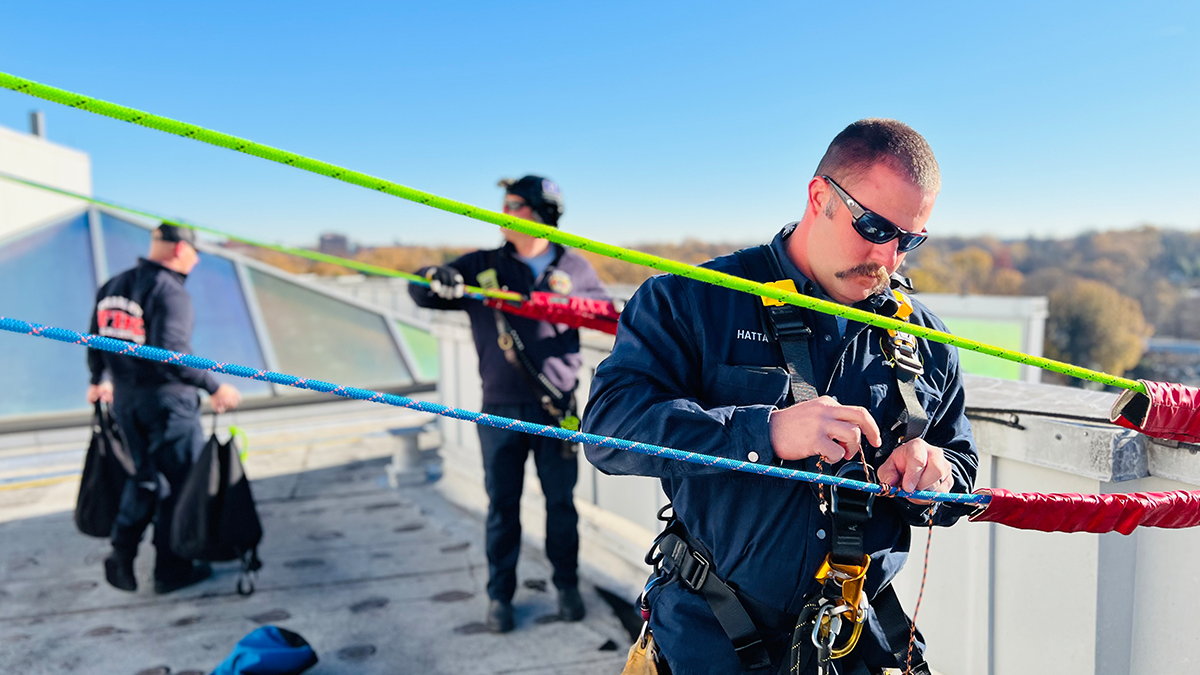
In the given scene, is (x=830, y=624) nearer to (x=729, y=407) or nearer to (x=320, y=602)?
(x=729, y=407)

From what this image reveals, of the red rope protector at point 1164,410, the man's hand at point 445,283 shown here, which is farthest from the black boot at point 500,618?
the red rope protector at point 1164,410

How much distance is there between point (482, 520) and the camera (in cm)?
529

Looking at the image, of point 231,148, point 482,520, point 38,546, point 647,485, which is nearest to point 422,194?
point 231,148

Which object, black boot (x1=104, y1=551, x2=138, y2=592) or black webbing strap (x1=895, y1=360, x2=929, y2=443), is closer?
black webbing strap (x1=895, y1=360, x2=929, y2=443)

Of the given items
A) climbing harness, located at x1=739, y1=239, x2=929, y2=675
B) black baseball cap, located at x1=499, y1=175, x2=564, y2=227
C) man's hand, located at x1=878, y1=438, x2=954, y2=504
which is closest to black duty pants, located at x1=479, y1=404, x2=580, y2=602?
black baseball cap, located at x1=499, y1=175, x2=564, y2=227

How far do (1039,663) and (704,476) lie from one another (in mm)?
1339

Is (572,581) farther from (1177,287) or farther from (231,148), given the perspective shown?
(1177,287)

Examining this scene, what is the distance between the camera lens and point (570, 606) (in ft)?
12.2

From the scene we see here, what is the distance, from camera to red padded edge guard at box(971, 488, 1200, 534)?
1.66 m

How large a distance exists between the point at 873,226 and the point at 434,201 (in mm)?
892

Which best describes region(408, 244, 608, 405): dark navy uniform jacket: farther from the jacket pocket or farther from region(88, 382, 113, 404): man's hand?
the jacket pocket

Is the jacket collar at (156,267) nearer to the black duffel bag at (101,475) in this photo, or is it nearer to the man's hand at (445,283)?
the black duffel bag at (101,475)

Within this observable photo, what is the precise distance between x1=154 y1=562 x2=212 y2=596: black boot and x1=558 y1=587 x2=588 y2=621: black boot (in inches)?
86.7

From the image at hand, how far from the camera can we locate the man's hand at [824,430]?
1274 millimetres
